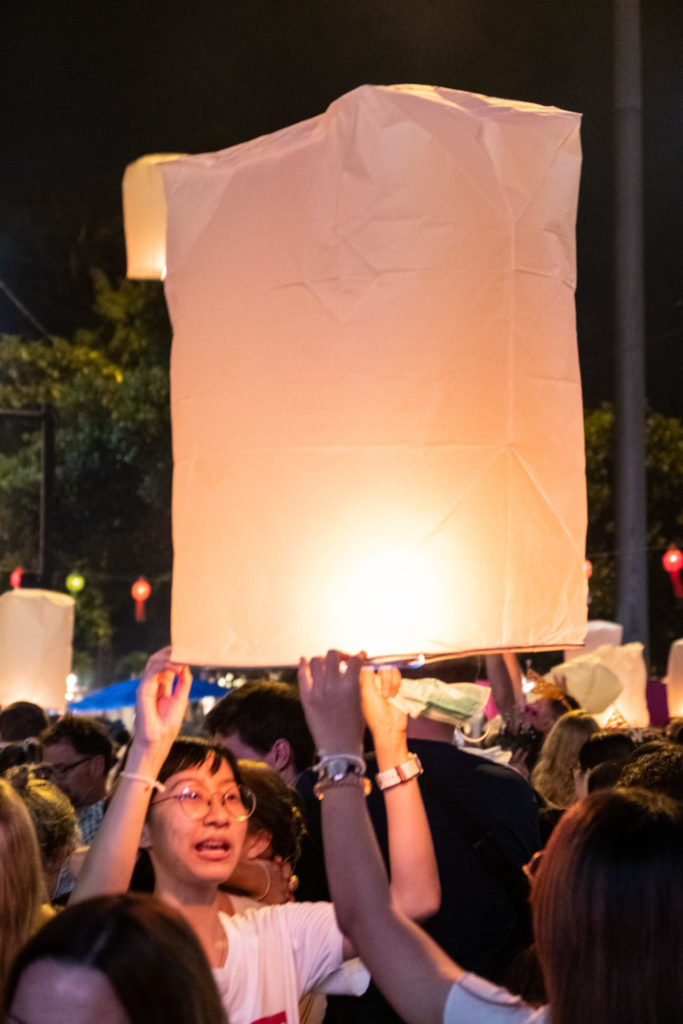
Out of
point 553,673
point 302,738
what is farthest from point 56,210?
point 302,738

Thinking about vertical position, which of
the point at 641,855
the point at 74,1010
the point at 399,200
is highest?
the point at 399,200

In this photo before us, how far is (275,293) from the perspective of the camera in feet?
8.22

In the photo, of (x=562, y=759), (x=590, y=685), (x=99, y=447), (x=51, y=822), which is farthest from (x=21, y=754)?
(x=99, y=447)

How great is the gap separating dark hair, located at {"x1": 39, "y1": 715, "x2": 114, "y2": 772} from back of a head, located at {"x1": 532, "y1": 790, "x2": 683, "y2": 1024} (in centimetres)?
393

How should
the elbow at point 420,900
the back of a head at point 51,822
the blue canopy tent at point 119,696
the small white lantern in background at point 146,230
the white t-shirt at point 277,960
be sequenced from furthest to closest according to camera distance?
the blue canopy tent at point 119,696, the small white lantern in background at point 146,230, the back of a head at point 51,822, the white t-shirt at point 277,960, the elbow at point 420,900

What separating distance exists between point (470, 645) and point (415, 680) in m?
1.00

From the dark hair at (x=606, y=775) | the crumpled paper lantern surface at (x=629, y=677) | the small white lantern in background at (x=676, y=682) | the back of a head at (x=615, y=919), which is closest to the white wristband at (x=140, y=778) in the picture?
the back of a head at (x=615, y=919)

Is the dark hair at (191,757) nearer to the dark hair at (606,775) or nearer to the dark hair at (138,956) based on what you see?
the dark hair at (138,956)

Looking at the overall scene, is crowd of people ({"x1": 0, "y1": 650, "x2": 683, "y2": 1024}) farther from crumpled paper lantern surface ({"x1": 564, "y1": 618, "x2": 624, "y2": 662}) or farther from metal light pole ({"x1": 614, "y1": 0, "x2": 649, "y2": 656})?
metal light pole ({"x1": 614, "y1": 0, "x2": 649, "y2": 656})

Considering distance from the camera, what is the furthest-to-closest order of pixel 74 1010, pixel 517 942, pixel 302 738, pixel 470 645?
pixel 302 738 → pixel 517 942 → pixel 470 645 → pixel 74 1010

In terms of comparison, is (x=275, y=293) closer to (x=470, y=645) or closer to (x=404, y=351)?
(x=404, y=351)

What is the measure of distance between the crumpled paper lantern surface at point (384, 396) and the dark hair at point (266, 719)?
180 cm

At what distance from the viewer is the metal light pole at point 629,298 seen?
44.7ft

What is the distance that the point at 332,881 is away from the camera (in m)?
2.22
